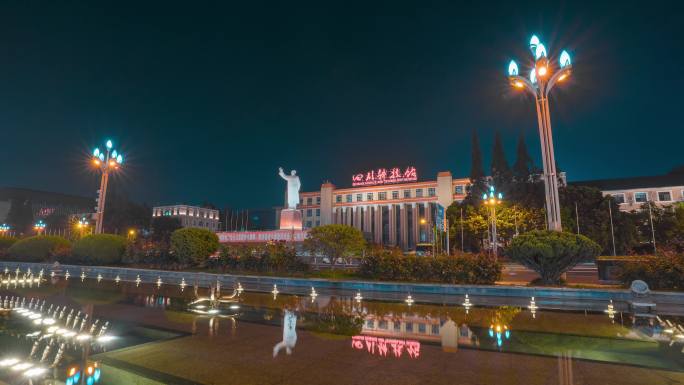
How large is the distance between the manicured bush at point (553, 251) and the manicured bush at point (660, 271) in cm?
132

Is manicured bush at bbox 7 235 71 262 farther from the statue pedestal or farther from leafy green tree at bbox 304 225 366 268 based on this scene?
leafy green tree at bbox 304 225 366 268

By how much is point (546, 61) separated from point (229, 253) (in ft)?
64.7

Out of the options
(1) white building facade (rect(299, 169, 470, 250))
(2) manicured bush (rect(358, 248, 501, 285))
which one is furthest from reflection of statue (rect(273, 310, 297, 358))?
(1) white building facade (rect(299, 169, 470, 250))

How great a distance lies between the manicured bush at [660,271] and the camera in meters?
12.6

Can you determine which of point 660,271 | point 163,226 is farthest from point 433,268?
point 163,226

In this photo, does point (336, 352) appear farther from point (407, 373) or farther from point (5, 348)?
point (5, 348)

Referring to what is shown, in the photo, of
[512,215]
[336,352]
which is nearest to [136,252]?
[336,352]

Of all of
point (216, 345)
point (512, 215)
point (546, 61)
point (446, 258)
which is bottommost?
point (216, 345)

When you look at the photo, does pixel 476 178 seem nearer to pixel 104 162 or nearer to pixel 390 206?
pixel 390 206

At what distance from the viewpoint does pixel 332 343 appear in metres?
6.67

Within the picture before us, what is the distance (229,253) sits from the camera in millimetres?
21438

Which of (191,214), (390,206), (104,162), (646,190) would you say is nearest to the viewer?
(104,162)

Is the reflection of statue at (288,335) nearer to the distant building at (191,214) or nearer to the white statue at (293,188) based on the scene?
the white statue at (293,188)

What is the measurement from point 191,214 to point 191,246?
269 ft
